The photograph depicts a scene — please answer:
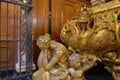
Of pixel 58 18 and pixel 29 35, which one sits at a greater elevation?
pixel 58 18

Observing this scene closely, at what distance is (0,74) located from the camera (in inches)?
74.1

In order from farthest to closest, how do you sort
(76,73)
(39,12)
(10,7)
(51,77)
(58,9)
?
1. (58,9)
2. (39,12)
3. (10,7)
4. (51,77)
5. (76,73)

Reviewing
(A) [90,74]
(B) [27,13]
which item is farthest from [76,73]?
(B) [27,13]

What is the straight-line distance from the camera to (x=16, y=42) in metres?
2.33

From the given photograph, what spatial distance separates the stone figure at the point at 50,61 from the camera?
44.4 inches

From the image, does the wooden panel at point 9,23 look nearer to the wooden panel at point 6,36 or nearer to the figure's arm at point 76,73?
the wooden panel at point 6,36

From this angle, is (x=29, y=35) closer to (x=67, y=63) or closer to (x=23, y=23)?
(x=23, y=23)

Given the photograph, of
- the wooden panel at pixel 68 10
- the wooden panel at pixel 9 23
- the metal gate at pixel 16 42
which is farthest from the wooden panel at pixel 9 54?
the wooden panel at pixel 68 10

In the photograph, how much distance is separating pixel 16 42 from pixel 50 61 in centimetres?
131

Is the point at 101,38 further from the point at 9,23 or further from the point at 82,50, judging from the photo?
the point at 9,23


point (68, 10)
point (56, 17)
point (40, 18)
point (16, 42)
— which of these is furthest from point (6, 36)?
point (68, 10)

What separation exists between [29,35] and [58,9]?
1.51 metres

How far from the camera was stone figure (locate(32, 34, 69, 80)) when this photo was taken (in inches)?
44.4

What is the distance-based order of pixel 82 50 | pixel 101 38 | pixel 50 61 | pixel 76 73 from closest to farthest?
pixel 76 73 → pixel 50 61 → pixel 101 38 → pixel 82 50
